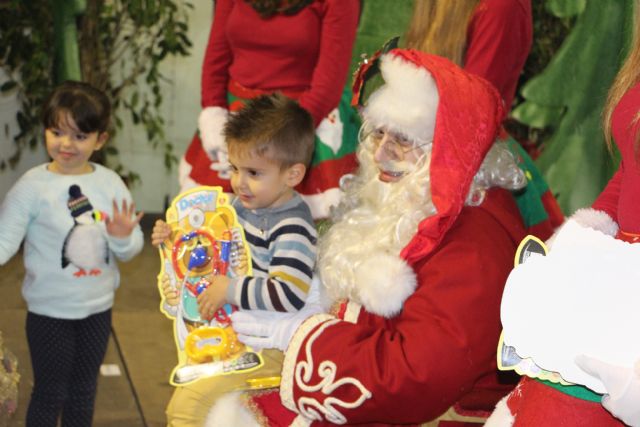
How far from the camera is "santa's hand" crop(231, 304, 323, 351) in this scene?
88.0 inches

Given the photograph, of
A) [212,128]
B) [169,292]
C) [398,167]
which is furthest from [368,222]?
[212,128]

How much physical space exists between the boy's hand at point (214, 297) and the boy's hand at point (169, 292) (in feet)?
0.29

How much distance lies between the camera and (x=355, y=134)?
3.29 m

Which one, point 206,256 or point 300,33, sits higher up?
point 300,33

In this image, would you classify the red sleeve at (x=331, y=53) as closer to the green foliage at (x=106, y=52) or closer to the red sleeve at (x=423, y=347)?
the red sleeve at (x=423, y=347)

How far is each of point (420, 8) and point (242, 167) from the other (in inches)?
30.8

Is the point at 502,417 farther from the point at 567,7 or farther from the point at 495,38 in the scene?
the point at 567,7

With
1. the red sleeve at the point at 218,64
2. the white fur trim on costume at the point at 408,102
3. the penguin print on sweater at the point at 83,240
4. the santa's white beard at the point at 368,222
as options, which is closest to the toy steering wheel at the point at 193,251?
the santa's white beard at the point at 368,222

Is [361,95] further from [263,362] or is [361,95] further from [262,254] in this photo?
[263,362]

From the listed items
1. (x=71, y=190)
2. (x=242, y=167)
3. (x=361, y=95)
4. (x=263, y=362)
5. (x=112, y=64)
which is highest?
(x=361, y=95)

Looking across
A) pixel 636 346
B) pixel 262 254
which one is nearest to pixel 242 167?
pixel 262 254

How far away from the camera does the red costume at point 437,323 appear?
1.99 metres

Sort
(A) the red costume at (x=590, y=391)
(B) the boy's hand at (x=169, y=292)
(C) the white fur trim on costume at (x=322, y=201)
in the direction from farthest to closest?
(C) the white fur trim on costume at (x=322, y=201), (B) the boy's hand at (x=169, y=292), (A) the red costume at (x=590, y=391)

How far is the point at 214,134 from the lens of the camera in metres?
3.13
